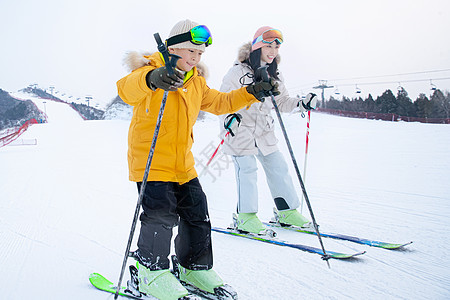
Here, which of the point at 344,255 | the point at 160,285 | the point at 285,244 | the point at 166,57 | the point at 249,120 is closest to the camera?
the point at 166,57

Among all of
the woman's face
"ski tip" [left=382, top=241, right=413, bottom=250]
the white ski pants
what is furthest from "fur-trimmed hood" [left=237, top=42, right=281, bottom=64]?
"ski tip" [left=382, top=241, right=413, bottom=250]

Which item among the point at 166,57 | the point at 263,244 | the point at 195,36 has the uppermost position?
the point at 195,36

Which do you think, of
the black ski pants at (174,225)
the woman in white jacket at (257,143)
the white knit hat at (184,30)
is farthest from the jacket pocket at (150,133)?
the woman in white jacket at (257,143)

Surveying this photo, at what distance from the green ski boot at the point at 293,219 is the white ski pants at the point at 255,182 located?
0.05 m

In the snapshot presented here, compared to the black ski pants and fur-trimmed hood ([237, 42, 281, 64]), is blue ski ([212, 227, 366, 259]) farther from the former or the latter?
fur-trimmed hood ([237, 42, 281, 64])

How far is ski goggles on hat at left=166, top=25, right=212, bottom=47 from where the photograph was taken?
1.93m

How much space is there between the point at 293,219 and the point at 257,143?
0.89 m

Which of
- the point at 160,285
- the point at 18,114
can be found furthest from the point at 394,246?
the point at 18,114

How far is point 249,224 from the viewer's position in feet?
10.0

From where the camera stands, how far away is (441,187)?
185 inches

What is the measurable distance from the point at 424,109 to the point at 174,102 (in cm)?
5158

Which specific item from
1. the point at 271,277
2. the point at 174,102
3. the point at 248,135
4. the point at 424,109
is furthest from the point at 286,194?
the point at 424,109

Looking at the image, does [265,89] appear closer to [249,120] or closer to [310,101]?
[310,101]

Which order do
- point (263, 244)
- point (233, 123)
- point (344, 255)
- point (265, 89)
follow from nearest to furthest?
point (265, 89)
point (344, 255)
point (263, 244)
point (233, 123)
